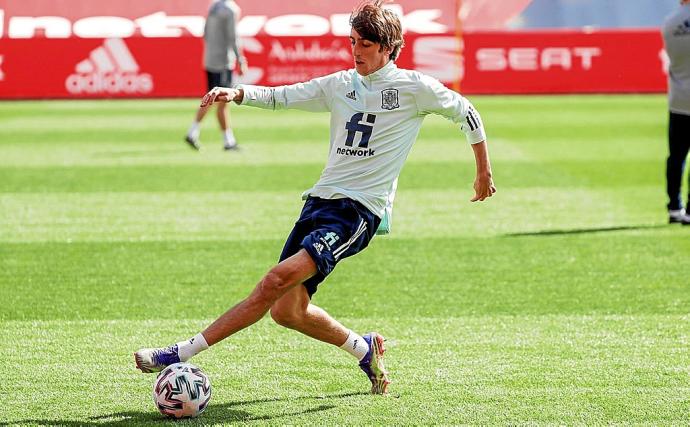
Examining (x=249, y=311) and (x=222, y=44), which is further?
(x=222, y=44)

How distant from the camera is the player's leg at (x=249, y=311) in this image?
5.41 metres

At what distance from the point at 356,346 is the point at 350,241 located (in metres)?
0.63

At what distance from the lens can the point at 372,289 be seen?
337 inches

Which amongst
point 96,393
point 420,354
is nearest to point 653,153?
point 420,354

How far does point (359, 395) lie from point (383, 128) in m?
1.33

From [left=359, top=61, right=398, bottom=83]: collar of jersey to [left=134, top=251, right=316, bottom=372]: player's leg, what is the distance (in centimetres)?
94

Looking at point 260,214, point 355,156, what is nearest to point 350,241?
point 355,156

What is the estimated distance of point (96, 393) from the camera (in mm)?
5840

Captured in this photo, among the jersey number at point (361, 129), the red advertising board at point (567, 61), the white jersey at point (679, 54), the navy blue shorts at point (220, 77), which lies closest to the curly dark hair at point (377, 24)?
the jersey number at point (361, 129)

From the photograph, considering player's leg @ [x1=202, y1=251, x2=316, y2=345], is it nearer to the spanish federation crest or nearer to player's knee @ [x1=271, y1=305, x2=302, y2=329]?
player's knee @ [x1=271, y1=305, x2=302, y2=329]

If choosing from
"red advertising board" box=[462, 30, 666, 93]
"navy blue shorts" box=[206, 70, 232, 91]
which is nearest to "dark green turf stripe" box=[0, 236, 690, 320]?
"navy blue shorts" box=[206, 70, 232, 91]

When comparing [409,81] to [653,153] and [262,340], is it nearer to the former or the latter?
[262,340]

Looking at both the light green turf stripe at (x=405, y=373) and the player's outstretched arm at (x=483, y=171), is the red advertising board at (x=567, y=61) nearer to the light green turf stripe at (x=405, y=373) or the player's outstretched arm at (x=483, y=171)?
the light green turf stripe at (x=405, y=373)

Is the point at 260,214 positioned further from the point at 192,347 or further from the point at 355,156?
the point at 192,347
